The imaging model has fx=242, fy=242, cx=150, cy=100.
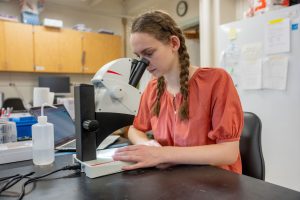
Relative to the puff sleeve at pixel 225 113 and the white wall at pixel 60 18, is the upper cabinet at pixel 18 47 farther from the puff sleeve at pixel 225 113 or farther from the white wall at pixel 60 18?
the puff sleeve at pixel 225 113

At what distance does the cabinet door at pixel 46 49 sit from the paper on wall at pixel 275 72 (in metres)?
3.32

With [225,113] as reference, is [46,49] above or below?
above

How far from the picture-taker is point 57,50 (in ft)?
13.3

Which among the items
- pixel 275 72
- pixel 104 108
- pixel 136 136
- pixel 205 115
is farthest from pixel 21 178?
pixel 275 72

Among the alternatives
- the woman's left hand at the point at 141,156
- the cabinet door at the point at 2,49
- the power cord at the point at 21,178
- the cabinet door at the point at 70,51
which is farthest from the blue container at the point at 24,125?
the cabinet door at the point at 70,51

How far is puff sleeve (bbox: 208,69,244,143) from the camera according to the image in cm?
85

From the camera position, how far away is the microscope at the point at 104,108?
0.72 metres

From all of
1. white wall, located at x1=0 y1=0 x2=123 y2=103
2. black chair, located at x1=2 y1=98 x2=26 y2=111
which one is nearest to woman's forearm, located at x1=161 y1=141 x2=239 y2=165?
white wall, located at x1=0 y1=0 x2=123 y2=103

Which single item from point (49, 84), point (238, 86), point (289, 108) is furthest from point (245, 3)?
point (49, 84)

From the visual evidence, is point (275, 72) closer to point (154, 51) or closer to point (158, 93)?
point (158, 93)

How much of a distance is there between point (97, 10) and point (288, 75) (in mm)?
3909

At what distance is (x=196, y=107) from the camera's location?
96 cm

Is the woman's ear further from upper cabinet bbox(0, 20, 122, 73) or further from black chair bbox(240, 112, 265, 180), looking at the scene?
upper cabinet bbox(0, 20, 122, 73)

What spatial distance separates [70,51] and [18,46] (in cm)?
79
